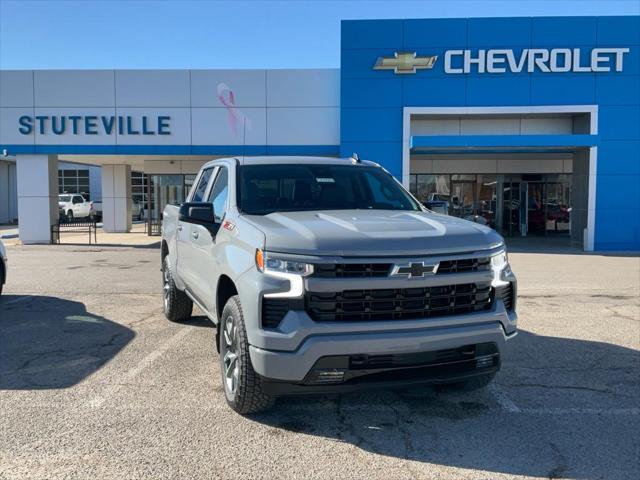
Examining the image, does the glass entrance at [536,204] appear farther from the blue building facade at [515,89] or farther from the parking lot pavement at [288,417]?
the parking lot pavement at [288,417]

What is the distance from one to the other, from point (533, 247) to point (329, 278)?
18.1 m

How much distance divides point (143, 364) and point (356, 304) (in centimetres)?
286

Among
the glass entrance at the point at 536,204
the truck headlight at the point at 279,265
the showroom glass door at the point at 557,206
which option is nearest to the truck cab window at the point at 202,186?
the truck headlight at the point at 279,265

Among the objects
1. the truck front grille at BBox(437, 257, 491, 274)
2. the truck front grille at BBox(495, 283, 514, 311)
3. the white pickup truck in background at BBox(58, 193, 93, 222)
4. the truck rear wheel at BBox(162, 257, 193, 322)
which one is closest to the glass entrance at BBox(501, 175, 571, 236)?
the truck rear wheel at BBox(162, 257, 193, 322)

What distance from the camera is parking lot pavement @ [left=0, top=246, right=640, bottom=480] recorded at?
348cm

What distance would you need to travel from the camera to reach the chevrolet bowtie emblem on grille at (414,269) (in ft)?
12.1

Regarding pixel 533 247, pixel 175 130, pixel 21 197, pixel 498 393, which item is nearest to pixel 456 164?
pixel 533 247

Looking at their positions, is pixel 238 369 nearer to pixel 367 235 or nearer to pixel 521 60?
pixel 367 235

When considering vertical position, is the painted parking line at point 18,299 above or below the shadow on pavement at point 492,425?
below

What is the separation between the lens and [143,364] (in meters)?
5.56

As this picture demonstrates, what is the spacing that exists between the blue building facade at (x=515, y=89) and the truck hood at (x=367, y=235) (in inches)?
581

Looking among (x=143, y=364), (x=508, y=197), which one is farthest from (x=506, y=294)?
(x=508, y=197)

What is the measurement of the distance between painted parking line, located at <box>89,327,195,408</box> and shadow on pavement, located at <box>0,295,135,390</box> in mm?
379

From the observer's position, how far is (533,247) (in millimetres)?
20062
